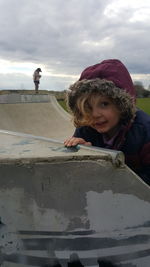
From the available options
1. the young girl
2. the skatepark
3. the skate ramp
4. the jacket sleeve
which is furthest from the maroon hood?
the skate ramp

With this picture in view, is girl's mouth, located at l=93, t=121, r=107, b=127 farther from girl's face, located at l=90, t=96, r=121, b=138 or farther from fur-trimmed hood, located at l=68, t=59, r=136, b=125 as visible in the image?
fur-trimmed hood, located at l=68, t=59, r=136, b=125

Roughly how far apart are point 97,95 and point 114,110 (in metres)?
0.14

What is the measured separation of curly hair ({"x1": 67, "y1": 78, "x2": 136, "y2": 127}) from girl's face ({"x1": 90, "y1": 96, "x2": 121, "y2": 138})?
1.0 inches

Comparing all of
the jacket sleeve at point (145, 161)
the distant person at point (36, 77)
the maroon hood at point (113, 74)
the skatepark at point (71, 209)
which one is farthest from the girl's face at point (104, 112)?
the distant person at point (36, 77)

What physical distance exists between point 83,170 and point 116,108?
78cm

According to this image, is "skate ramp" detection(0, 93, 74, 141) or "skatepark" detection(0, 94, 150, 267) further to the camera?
"skate ramp" detection(0, 93, 74, 141)

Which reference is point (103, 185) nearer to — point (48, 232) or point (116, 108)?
point (48, 232)

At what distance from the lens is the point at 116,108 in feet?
6.82

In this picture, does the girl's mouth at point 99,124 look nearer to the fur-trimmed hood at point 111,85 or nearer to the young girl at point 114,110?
the young girl at point 114,110

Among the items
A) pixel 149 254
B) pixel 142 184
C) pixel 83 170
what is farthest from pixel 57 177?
pixel 149 254

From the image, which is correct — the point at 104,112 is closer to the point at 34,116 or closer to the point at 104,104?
the point at 104,104

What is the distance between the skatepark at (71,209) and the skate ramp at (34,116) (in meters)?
7.32

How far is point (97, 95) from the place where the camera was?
206 centimetres

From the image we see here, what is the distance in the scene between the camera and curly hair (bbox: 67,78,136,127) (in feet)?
6.56
